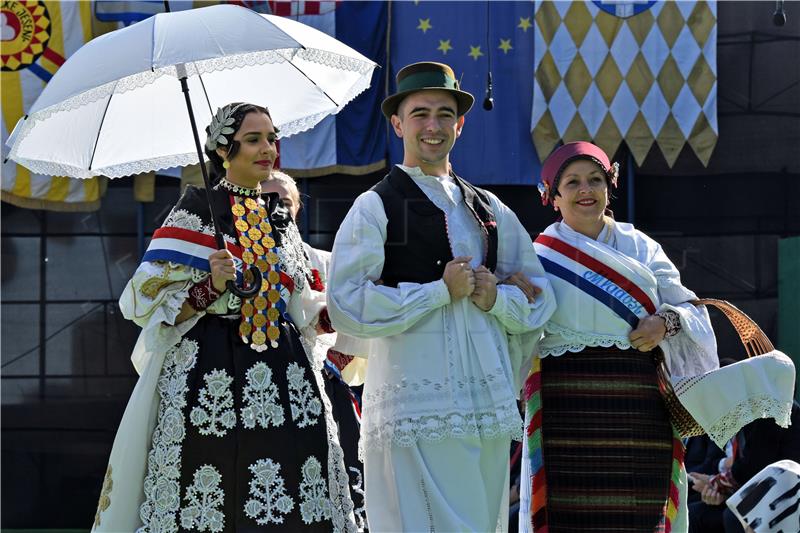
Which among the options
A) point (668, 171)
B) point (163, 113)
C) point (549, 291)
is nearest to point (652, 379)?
point (549, 291)

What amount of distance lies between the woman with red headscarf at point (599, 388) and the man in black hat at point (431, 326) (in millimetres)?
296

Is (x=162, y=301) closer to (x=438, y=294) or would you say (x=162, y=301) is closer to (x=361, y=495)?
(x=438, y=294)

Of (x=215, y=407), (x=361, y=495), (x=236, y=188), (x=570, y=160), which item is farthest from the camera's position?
(x=361, y=495)

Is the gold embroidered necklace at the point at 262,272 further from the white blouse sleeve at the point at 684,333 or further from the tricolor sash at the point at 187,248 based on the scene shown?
the white blouse sleeve at the point at 684,333

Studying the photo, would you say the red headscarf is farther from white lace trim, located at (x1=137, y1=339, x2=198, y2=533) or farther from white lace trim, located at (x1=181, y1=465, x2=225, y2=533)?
white lace trim, located at (x1=181, y1=465, x2=225, y2=533)

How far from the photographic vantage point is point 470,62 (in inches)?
316

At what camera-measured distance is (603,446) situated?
435 cm

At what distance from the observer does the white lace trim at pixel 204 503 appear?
3.82m

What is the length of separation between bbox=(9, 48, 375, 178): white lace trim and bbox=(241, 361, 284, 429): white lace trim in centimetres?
99

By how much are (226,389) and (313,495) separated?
44 centimetres

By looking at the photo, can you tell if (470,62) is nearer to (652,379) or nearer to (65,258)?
(65,258)

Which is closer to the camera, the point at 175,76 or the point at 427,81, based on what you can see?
the point at 427,81

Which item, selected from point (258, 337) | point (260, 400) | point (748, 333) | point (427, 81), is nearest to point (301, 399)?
point (260, 400)

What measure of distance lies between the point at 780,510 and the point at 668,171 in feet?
15.9
